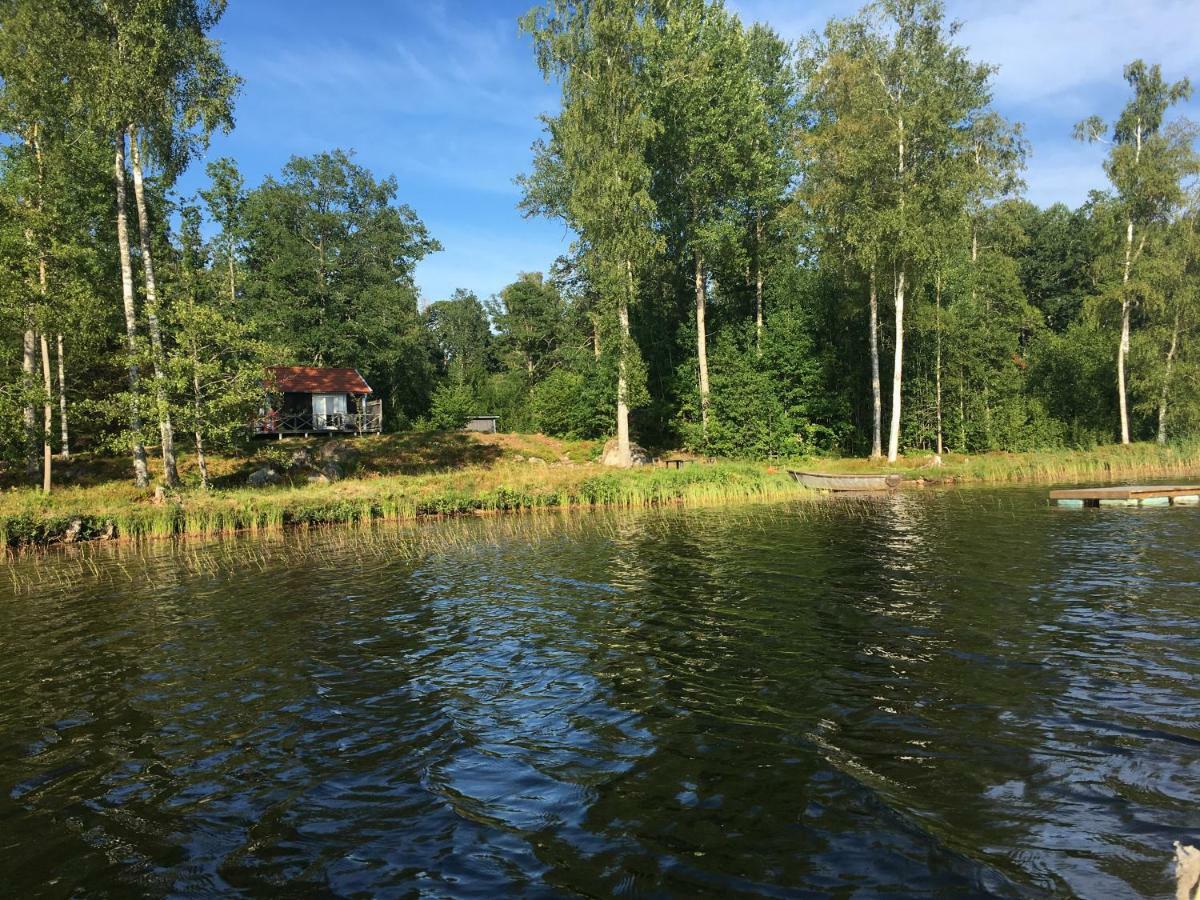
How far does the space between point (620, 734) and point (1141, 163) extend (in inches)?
1826

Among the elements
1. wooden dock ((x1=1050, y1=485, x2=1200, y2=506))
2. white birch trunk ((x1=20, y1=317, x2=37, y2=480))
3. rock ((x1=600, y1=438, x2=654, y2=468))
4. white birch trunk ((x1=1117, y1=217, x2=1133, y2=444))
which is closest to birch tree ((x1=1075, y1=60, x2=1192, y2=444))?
white birch trunk ((x1=1117, y1=217, x2=1133, y2=444))

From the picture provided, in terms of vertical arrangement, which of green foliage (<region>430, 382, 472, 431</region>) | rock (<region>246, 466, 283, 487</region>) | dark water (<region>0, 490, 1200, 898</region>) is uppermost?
green foliage (<region>430, 382, 472, 431</region>)

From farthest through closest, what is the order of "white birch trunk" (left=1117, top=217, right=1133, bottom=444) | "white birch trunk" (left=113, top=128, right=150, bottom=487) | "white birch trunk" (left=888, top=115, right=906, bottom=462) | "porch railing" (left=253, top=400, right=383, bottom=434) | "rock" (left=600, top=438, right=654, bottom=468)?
"porch railing" (left=253, top=400, right=383, bottom=434) → "white birch trunk" (left=1117, top=217, right=1133, bottom=444) → "rock" (left=600, top=438, right=654, bottom=468) → "white birch trunk" (left=888, top=115, right=906, bottom=462) → "white birch trunk" (left=113, top=128, right=150, bottom=487)

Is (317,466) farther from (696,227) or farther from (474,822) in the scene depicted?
(474,822)

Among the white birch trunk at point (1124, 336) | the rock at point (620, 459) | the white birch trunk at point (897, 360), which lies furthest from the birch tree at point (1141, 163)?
the rock at point (620, 459)

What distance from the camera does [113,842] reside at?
5281 millimetres

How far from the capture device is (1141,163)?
38000 millimetres

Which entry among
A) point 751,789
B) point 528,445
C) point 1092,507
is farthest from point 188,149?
point 1092,507

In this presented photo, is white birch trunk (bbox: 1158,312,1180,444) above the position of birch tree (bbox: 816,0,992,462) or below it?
below

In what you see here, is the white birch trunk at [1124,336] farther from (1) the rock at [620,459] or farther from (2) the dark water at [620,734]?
(2) the dark water at [620,734]

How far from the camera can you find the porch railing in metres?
47.1

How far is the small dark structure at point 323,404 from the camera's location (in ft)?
158

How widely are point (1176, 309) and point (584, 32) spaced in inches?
1398

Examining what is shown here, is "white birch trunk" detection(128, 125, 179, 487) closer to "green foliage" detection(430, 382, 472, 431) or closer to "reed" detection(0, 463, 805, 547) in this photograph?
"reed" detection(0, 463, 805, 547)
